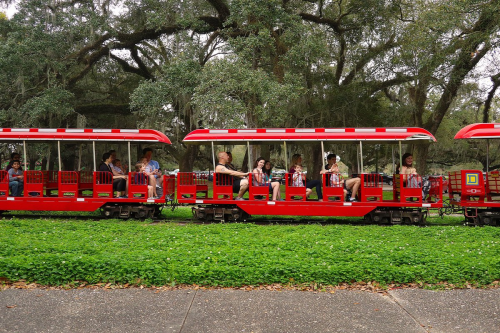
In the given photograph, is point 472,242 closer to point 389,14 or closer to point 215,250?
point 215,250

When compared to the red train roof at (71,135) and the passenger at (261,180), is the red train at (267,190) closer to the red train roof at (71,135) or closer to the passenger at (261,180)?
the red train roof at (71,135)

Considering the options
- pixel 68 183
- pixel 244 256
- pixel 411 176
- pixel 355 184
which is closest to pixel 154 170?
pixel 68 183

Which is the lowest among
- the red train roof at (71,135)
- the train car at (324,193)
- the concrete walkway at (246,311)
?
the concrete walkway at (246,311)

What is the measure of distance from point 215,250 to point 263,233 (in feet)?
7.99

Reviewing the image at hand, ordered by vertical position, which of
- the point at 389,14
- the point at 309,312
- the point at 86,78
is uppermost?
the point at 389,14

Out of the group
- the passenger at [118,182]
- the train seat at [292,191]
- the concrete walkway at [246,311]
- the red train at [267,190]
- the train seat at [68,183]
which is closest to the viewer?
the concrete walkway at [246,311]

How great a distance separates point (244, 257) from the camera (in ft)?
21.3

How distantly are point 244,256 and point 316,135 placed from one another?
5692 mm

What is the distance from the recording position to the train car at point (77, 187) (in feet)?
39.1

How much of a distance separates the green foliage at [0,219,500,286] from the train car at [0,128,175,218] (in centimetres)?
273

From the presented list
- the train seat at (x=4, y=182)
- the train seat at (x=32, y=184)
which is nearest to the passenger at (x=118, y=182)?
the train seat at (x=32, y=184)

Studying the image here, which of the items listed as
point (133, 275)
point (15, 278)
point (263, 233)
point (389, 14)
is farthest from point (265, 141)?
point (389, 14)

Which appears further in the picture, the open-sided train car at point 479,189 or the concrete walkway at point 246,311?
the open-sided train car at point 479,189

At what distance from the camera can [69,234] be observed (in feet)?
28.1
